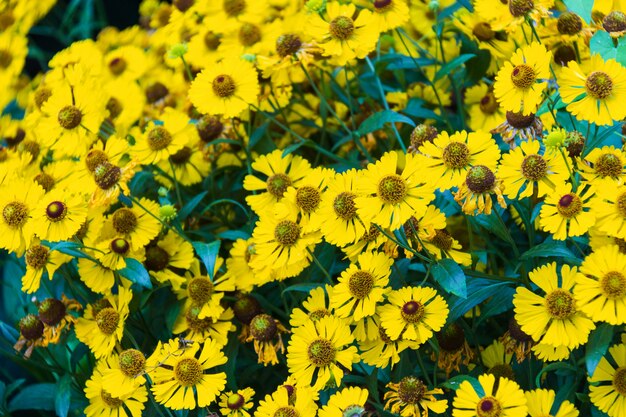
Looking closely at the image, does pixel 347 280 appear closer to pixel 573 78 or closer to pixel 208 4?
pixel 573 78

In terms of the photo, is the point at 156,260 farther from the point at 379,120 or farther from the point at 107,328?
the point at 379,120

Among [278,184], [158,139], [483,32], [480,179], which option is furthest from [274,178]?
[483,32]

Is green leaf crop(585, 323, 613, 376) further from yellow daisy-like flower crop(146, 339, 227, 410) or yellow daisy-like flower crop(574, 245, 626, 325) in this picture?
yellow daisy-like flower crop(146, 339, 227, 410)

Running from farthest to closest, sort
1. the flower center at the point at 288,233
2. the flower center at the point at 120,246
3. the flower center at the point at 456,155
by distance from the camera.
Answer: the flower center at the point at 120,246
the flower center at the point at 288,233
the flower center at the point at 456,155

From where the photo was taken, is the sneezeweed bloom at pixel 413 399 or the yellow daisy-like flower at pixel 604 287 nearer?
the yellow daisy-like flower at pixel 604 287

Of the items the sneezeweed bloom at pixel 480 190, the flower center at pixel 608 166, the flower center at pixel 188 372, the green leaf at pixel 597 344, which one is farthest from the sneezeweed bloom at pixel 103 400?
the flower center at pixel 608 166

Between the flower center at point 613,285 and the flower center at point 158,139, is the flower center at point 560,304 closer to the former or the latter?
the flower center at point 613,285

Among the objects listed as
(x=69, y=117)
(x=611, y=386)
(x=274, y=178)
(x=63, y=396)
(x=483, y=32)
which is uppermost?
(x=69, y=117)
